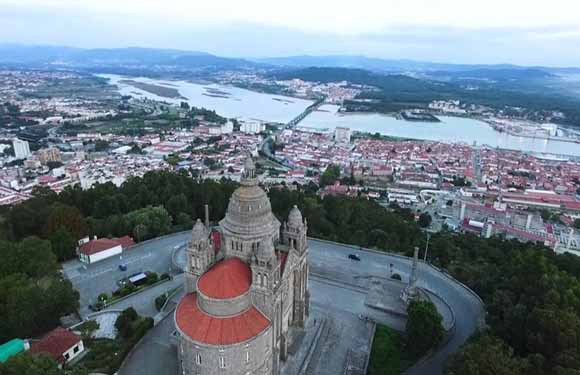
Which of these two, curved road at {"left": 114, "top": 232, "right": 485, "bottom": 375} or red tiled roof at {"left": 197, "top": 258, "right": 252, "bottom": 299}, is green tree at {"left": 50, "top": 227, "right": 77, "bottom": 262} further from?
red tiled roof at {"left": 197, "top": 258, "right": 252, "bottom": 299}

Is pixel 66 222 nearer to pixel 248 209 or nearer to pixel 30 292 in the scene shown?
→ pixel 30 292

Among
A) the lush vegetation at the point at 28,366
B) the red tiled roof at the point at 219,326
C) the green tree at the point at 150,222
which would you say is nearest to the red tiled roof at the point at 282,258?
the red tiled roof at the point at 219,326

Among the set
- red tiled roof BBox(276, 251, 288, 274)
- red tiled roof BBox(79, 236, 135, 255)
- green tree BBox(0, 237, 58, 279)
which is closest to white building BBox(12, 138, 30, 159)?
red tiled roof BBox(79, 236, 135, 255)

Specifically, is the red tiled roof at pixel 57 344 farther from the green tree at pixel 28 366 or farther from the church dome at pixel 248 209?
the church dome at pixel 248 209

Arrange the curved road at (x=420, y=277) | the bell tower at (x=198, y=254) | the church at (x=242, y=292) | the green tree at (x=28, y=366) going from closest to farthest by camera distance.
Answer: the green tree at (x=28, y=366)
the church at (x=242, y=292)
the bell tower at (x=198, y=254)
the curved road at (x=420, y=277)

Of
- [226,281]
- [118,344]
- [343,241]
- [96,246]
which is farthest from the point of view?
[343,241]

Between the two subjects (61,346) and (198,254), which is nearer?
(198,254)

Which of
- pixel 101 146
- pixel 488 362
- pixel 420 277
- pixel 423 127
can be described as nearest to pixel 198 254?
pixel 488 362
